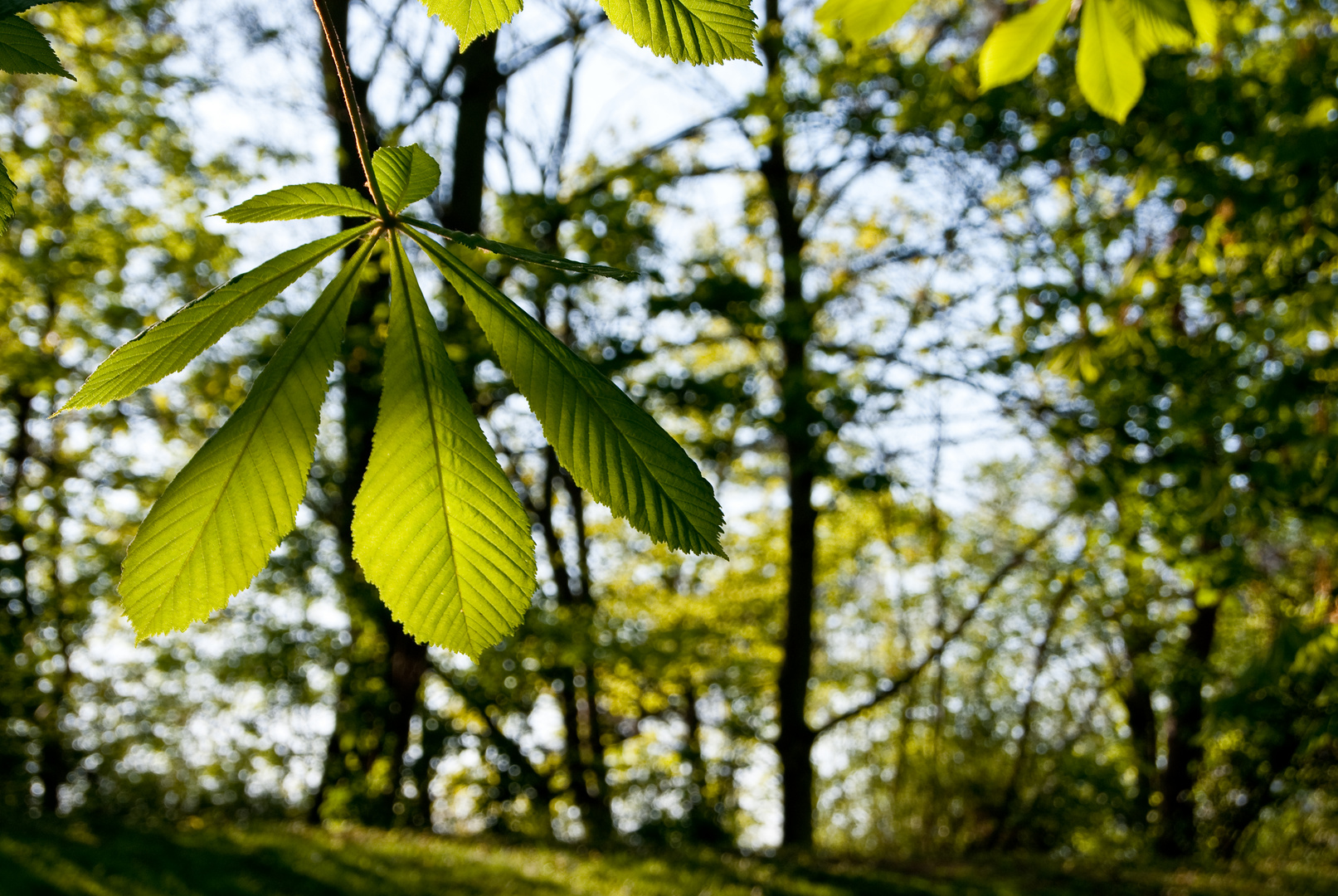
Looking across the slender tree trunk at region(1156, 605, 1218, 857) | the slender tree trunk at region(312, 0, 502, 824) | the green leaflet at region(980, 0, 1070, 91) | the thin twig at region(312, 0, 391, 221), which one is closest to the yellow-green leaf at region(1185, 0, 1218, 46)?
the green leaflet at region(980, 0, 1070, 91)

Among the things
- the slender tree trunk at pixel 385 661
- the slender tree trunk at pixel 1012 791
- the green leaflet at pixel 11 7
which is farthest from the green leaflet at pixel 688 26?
the slender tree trunk at pixel 1012 791

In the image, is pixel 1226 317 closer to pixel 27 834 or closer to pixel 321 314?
A: pixel 321 314

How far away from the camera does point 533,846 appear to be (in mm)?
7227

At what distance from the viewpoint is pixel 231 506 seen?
51cm

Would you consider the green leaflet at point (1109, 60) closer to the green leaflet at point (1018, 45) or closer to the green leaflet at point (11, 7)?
the green leaflet at point (1018, 45)

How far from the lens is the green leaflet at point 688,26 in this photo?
59 cm

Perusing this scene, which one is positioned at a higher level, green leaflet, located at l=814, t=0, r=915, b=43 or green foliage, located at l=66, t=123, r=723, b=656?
green leaflet, located at l=814, t=0, r=915, b=43

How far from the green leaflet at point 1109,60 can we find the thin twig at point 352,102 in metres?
0.97

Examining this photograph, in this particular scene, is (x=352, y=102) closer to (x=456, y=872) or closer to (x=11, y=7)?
(x=11, y=7)

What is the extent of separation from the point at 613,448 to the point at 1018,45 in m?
1.05

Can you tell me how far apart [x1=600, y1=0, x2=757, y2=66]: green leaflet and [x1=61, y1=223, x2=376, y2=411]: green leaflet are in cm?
22

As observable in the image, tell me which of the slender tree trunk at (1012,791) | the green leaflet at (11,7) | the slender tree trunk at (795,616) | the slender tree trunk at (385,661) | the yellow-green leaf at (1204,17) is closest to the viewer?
the green leaflet at (11,7)

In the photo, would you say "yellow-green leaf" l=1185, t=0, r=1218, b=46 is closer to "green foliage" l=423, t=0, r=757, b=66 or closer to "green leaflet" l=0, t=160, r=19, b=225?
"green foliage" l=423, t=0, r=757, b=66

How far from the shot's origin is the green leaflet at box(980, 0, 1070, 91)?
3.87 ft
